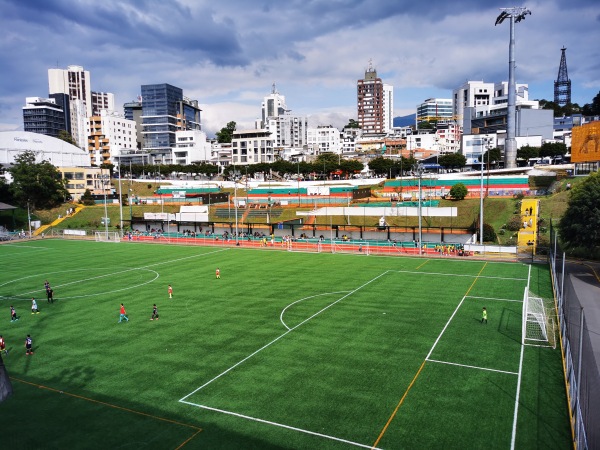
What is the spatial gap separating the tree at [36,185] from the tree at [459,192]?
3188 inches

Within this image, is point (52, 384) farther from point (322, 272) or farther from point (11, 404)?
point (322, 272)

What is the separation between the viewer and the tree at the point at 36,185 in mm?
89688

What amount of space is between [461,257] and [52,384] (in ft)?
142

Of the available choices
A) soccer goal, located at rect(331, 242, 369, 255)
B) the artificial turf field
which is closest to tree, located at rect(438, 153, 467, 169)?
soccer goal, located at rect(331, 242, 369, 255)

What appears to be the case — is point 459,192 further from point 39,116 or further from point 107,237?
point 39,116

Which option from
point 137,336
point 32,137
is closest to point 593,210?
point 137,336

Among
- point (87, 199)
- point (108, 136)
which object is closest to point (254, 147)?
point (108, 136)

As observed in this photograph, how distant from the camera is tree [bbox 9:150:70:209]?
3531 inches

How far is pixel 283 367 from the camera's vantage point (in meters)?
21.0

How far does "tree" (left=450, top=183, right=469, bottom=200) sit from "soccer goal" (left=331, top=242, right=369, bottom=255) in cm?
3117

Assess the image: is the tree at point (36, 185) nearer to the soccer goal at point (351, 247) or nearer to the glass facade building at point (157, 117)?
the soccer goal at point (351, 247)

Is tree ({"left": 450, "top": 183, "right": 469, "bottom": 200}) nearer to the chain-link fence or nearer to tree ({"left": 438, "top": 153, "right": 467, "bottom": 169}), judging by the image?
tree ({"left": 438, "top": 153, "right": 467, "bottom": 169})

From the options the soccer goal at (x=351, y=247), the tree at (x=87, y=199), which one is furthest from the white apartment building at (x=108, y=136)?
the soccer goal at (x=351, y=247)

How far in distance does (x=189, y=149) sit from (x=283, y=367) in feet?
548
